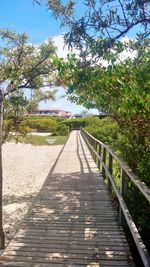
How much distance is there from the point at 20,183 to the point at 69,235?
1241 centimetres

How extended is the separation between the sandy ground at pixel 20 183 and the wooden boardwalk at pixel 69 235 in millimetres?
1970

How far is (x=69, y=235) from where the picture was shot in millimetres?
5645

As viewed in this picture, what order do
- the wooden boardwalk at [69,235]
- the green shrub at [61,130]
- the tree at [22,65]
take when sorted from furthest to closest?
the green shrub at [61,130] < the tree at [22,65] < the wooden boardwalk at [69,235]

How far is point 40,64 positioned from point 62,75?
780 millimetres

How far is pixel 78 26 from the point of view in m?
4.30

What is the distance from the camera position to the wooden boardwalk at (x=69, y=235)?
15.3 ft

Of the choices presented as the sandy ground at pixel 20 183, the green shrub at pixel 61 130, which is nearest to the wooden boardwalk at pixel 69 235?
the sandy ground at pixel 20 183

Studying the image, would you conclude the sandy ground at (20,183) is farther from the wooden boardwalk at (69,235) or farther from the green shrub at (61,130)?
the green shrub at (61,130)

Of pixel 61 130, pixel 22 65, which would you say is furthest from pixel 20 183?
pixel 61 130

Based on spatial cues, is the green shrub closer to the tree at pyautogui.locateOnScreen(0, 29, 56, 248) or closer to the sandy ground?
the sandy ground

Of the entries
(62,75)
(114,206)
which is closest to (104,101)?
(62,75)

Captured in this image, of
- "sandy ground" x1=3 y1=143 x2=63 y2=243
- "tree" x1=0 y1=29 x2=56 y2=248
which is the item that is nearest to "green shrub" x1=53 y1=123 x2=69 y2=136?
"sandy ground" x1=3 y1=143 x2=63 y2=243

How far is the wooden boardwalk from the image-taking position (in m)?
4.67

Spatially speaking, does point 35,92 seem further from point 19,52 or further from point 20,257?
point 20,257
